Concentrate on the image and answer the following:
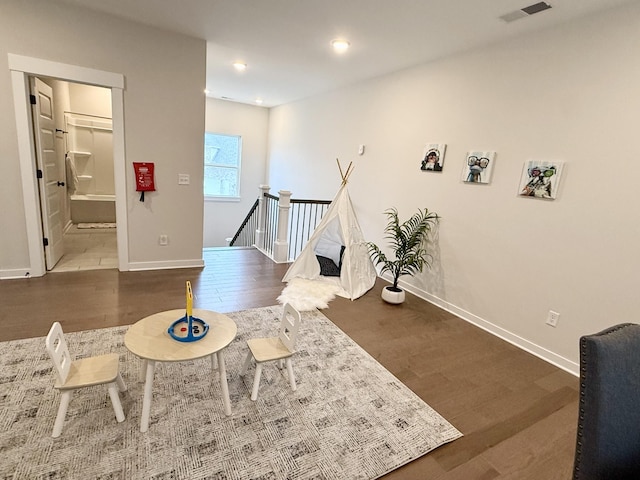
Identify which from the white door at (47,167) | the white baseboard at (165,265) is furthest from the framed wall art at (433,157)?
the white door at (47,167)

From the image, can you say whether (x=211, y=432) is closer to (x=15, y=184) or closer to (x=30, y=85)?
(x=15, y=184)

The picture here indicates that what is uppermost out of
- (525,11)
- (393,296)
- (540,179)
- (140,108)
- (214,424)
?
(525,11)

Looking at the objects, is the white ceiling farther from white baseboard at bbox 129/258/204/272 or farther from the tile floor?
the tile floor

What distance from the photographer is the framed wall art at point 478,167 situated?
126 inches

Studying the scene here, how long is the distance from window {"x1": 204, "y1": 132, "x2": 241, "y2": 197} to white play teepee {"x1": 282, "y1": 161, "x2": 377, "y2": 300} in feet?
14.2

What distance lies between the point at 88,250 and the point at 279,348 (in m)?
3.98

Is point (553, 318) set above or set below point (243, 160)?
below

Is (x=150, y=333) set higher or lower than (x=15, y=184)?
lower

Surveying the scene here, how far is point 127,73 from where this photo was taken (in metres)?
3.52

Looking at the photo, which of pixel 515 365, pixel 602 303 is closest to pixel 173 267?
pixel 515 365

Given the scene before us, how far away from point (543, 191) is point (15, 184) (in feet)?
16.5

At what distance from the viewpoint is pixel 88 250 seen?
4.64m

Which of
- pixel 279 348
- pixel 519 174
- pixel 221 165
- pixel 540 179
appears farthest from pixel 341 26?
pixel 221 165

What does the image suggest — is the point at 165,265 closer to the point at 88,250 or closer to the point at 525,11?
the point at 88,250
